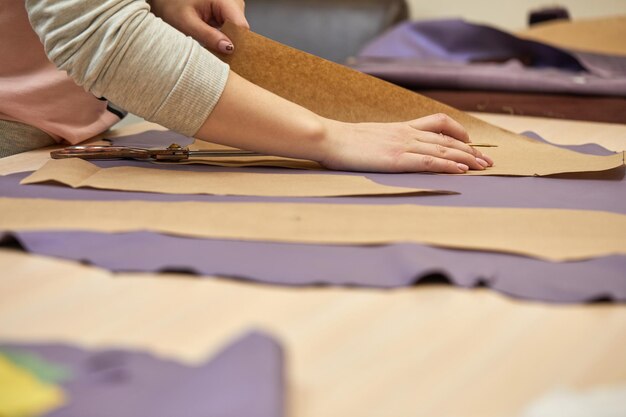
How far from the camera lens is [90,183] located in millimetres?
867

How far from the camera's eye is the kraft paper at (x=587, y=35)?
7.00 feet

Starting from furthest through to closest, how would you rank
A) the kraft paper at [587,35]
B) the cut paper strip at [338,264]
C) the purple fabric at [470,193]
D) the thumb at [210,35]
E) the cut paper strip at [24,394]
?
the kraft paper at [587,35] → the thumb at [210,35] → the purple fabric at [470,193] → the cut paper strip at [338,264] → the cut paper strip at [24,394]

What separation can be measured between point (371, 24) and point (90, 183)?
7.07 feet

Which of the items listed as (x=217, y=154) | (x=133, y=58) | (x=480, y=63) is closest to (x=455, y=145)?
(x=217, y=154)

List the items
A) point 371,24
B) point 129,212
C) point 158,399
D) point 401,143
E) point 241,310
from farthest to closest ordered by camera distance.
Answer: point 371,24 < point 401,143 < point 129,212 < point 241,310 < point 158,399

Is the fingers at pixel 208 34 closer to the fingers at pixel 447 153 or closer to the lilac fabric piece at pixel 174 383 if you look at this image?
the fingers at pixel 447 153

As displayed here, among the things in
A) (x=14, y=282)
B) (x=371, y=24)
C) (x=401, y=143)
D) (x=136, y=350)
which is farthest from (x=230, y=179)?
(x=371, y=24)

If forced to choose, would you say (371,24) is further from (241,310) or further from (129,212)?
(241,310)

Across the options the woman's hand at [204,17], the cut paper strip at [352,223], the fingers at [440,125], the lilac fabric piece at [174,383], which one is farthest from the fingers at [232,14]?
the lilac fabric piece at [174,383]

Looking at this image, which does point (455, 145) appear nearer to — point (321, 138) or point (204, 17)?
point (321, 138)

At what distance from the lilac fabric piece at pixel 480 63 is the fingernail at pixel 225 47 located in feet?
2.36

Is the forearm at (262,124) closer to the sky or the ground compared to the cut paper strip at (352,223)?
closer to the sky

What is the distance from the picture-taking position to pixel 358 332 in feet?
1.66

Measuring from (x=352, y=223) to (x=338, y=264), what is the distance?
0.35 feet
